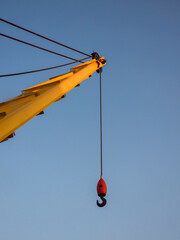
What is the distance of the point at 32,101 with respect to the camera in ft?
19.4

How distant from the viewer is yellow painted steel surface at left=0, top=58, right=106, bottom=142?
16.8ft

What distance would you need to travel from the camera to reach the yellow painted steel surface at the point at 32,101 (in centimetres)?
512

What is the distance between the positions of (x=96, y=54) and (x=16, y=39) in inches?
144

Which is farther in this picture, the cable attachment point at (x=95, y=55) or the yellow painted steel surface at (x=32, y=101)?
the cable attachment point at (x=95, y=55)

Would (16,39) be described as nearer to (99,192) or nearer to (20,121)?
(20,121)

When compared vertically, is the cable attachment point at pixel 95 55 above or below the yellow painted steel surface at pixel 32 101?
above

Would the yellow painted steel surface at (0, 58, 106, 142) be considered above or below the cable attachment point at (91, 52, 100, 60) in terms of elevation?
below

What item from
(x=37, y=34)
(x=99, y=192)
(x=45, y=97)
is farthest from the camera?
(x=37, y=34)

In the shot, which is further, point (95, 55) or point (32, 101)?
point (95, 55)

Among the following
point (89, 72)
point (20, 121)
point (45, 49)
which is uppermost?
point (45, 49)

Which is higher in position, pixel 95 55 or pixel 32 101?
pixel 95 55

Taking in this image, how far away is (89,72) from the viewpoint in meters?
9.33

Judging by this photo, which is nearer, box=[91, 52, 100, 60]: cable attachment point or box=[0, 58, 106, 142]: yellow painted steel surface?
box=[0, 58, 106, 142]: yellow painted steel surface

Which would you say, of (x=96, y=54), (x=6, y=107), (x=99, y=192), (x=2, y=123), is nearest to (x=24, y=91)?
(x=6, y=107)
